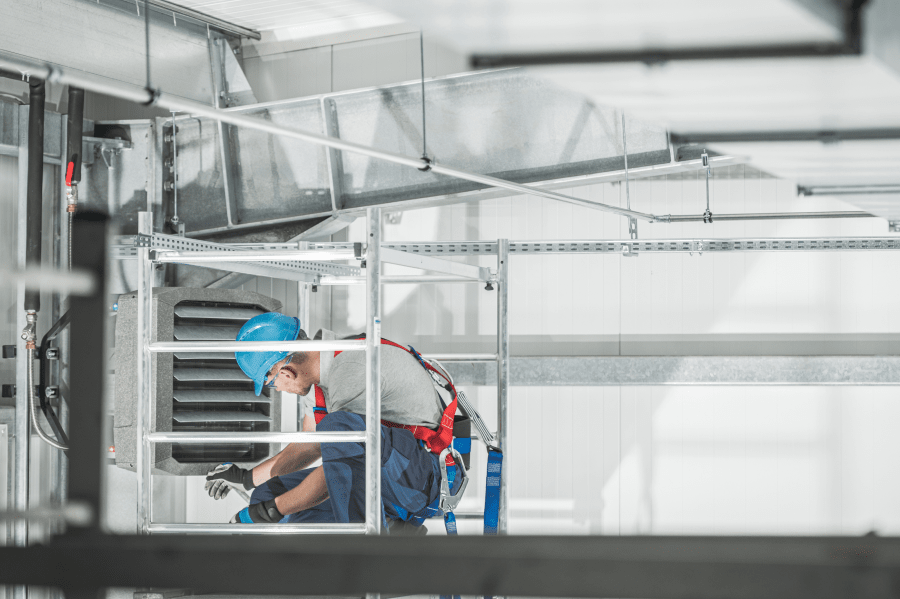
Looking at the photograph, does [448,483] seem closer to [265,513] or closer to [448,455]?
[448,455]

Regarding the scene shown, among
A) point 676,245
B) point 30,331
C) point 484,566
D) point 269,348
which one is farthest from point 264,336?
point 484,566

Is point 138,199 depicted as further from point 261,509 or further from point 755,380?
point 755,380

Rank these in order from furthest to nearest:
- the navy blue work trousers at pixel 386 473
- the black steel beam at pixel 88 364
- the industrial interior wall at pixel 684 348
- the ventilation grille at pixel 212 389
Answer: the industrial interior wall at pixel 684 348, the ventilation grille at pixel 212 389, the navy blue work trousers at pixel 386 473, the black steel beam at pixel 88 364

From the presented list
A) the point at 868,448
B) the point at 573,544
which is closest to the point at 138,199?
the point at 868,448

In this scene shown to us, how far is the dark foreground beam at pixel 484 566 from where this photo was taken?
31.6 inches

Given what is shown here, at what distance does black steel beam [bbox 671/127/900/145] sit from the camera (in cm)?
222

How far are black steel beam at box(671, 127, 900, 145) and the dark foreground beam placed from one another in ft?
5.48

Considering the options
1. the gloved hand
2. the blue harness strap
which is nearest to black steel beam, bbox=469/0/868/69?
the gloved hand

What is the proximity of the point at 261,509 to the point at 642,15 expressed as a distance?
3.21 metres

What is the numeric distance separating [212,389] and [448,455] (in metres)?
1.48

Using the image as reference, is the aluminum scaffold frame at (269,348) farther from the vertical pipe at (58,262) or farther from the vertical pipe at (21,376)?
the vertical pipe at (58,262)

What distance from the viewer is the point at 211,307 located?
4961mm

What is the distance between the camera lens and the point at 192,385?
4840mm

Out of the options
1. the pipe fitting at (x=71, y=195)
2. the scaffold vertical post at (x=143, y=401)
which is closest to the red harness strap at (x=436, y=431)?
the scaffold vertical post at (x=143, y=401)
